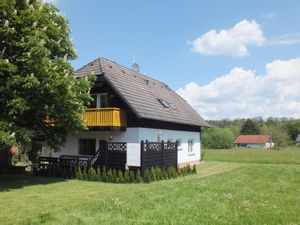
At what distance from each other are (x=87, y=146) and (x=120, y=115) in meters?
3.71

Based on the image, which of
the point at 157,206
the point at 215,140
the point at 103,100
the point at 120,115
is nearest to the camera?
the point at 157,206

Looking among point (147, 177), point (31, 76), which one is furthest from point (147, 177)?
point (31, 76)

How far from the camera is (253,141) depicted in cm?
13162

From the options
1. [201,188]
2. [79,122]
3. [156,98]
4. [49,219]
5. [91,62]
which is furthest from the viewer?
[156,98]

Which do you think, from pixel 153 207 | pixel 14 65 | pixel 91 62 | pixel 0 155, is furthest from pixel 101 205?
pixel 91 62

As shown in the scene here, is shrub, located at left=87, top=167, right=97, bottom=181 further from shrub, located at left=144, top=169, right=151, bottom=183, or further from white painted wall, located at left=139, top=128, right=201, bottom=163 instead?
white painted wall, located at left=139, top=128, right=201, bottom=163

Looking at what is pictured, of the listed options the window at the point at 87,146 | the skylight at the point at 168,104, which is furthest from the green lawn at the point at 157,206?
the skylight at the point at 168,104

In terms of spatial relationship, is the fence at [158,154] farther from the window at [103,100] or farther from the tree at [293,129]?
the tree at [293,129]

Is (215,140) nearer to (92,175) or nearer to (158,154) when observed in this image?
(158,154)

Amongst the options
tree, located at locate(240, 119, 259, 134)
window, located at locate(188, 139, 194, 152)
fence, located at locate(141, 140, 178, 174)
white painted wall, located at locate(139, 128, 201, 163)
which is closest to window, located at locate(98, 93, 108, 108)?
white painted wall, located at locate(139, 128, 201, 163)

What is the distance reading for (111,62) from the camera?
2686 centimetres

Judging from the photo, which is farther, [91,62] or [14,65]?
[91,62]

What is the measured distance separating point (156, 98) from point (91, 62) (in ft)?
17.8

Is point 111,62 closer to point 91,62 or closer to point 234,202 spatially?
point 91,62
